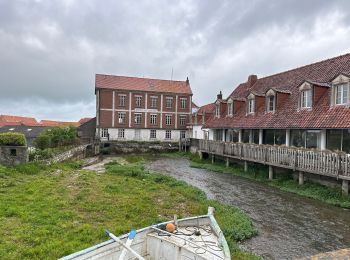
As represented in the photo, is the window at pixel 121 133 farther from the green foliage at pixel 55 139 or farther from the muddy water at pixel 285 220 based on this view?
the muddy water at pixel 285 220

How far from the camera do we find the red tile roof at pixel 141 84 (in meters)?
43.0

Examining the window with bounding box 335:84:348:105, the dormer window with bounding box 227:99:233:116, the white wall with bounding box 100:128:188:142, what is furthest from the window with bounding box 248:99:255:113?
the white wall with bounding box 100:128:188:142

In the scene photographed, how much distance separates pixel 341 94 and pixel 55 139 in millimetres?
24243

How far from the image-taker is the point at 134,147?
39.7 meters

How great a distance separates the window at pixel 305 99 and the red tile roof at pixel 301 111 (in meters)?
0.44

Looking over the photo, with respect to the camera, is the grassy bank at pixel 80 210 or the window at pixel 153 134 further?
the window at pixel 153 134

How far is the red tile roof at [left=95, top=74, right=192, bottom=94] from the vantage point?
4301cm

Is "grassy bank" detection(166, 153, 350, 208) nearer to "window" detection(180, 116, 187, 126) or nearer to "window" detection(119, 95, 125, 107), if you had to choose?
"window" detection(180, 116, 187, 126)

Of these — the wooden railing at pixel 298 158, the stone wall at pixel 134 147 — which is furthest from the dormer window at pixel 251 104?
the stone wall at pixel 134 147

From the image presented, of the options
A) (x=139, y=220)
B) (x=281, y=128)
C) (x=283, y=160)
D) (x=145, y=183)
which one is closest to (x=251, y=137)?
(x=281, y=128)

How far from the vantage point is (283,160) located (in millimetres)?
16984

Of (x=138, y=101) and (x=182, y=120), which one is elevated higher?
(x=138, y=101)

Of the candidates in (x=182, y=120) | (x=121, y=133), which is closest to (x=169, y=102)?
(x=182, y=120)

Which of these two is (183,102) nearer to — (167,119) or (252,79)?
(167,119)
